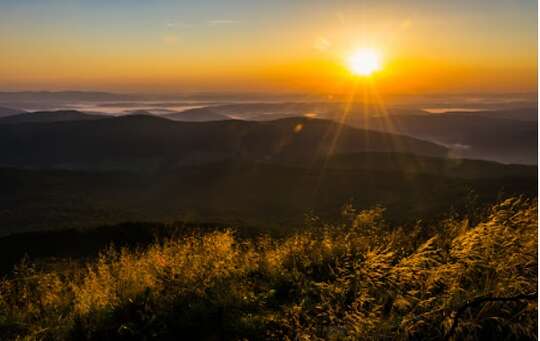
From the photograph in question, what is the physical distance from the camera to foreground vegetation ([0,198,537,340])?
3736 millimetres

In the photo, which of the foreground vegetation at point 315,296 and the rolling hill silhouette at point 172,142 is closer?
the foreground vegetation at point 315,296

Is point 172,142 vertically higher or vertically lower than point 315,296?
lower

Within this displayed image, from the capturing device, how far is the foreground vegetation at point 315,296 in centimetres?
374

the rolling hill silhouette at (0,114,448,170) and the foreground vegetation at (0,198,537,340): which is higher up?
the foreground vegetation at (0,198,537,340)

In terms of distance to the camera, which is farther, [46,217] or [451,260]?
[46,217]

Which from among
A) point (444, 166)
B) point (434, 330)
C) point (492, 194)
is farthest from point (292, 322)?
point (444, 166)

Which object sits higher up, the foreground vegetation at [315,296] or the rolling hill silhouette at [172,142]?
the foreground vegetation at [315,296]

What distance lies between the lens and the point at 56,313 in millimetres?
5605

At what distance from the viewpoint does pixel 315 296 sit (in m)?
5.14

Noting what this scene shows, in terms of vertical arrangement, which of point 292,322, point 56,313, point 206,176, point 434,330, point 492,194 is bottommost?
point 206,176

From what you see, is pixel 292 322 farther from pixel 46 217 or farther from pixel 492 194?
pixel 46 217

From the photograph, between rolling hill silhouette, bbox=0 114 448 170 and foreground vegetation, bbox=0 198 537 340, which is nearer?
foreground vegetation, bbox=0 198 537 340

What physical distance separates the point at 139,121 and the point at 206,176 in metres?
77.3

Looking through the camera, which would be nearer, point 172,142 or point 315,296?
point 315,296
